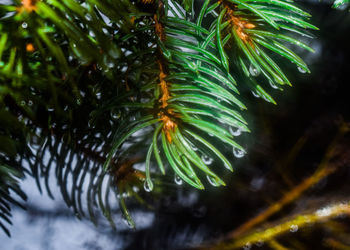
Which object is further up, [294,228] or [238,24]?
[238,24]

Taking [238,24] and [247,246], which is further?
[247,246]

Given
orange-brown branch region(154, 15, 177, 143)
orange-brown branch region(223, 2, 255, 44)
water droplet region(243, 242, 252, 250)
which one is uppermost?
orange-brown branch region(223, 2, 255, 44)

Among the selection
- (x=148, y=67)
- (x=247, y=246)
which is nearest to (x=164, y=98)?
(x=148, y=67)

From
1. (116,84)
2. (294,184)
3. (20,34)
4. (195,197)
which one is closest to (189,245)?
(195,197)

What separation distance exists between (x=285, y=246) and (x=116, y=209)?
1.04ft

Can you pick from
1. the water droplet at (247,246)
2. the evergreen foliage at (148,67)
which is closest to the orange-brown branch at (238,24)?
the evergreen foliage at (148,67)

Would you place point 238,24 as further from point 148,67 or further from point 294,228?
point 294,228

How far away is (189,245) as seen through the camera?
52cm

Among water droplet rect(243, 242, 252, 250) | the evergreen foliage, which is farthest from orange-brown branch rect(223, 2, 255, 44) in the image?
water droplet rect(243, 242, 252, 250)

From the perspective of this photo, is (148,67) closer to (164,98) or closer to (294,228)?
(164,98)

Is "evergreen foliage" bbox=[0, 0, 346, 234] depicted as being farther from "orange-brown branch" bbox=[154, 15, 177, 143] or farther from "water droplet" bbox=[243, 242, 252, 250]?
"water droplet" bbox=[243, 242, 252, 250]

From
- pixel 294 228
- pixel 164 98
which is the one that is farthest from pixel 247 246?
pixel 164 98

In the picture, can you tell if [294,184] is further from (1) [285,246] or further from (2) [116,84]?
(2) [116,84]

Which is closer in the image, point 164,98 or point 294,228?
point 164,98
